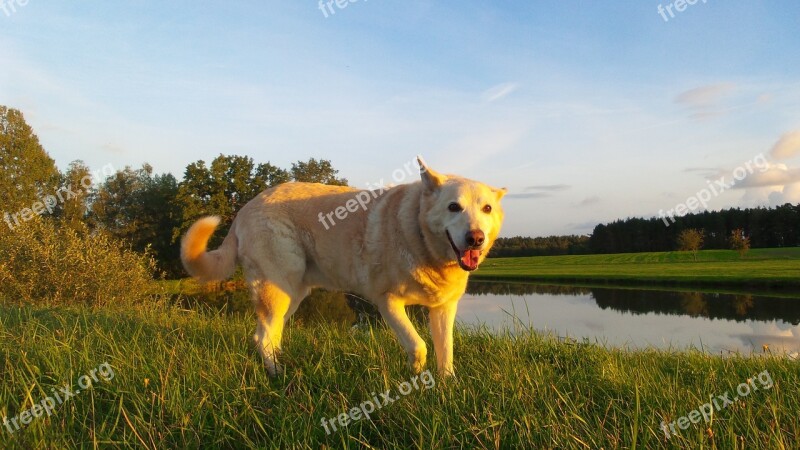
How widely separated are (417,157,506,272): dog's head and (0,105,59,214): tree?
43.9 m

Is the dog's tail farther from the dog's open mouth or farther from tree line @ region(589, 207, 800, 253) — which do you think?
tree line @ region(589, 207, 800, 253)

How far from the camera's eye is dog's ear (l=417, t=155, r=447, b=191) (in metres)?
4.96

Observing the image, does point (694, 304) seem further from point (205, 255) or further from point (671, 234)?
point (671, 234)

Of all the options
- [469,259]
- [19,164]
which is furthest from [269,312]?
[19,164]

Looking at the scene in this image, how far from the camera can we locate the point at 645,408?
11.7ft

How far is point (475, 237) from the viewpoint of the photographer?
4.38m

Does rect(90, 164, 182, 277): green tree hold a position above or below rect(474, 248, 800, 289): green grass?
above

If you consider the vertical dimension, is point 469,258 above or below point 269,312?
above

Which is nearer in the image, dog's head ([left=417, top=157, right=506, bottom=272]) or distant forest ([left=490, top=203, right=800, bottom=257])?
dog's head ([left=417, top=157, right=506, bottom=272])

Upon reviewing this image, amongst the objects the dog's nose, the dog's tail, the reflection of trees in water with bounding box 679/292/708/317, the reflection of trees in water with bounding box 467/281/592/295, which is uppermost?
the dog's nose

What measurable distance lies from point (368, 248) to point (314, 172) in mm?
39927

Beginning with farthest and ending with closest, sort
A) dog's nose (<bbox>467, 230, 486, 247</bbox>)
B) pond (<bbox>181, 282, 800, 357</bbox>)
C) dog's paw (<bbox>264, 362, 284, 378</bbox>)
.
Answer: pond (<bbox>181, 282, 800, 357</bbox>), dog's paw (<bbox>264, 362, 284, 378</bbox>), dog's nose (<bbox>467, 230, 486, 247</bbox>)

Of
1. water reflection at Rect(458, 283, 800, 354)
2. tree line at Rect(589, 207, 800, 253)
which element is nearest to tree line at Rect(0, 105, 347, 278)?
water reflection at Rect(458, 283, 800, 354)

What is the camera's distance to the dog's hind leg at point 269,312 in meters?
5.17
